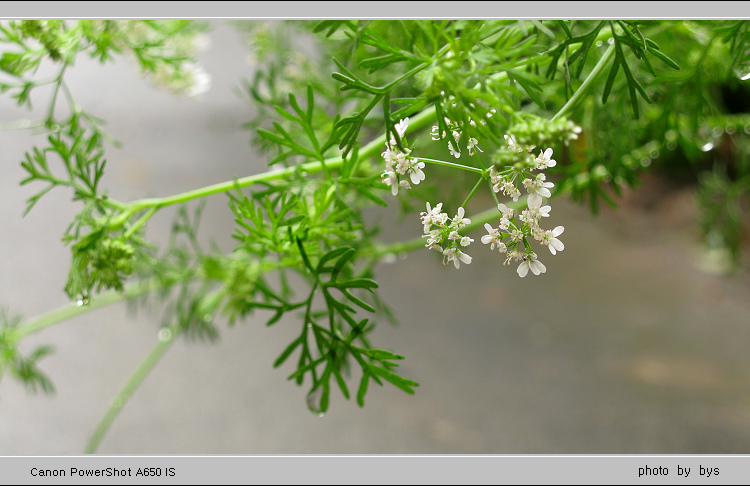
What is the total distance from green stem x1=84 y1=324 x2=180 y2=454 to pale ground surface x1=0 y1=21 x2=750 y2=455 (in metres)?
0.01

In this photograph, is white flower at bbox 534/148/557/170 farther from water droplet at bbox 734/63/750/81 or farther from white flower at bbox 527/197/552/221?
water droplet at bbox 734/63/750/81

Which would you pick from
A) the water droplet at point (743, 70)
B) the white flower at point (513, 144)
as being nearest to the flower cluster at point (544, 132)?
the white flower at point (513, 144)

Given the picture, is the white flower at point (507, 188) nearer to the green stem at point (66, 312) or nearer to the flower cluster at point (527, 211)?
the flower cluster at point (527, 211)

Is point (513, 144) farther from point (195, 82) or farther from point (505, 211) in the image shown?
point (195, 82)

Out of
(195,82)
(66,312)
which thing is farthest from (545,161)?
(66,312)

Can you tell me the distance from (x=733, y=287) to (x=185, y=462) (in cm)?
80

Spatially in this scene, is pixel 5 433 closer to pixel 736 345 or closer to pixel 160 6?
pixel 160 6

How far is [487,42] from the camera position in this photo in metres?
0.29

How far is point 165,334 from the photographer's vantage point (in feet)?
2.36

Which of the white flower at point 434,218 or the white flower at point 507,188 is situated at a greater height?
the white flower at point 507,188

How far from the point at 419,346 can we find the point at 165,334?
353 millimetres

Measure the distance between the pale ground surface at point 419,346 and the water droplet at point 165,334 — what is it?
0.02 metres

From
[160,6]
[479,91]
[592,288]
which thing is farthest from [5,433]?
[592,288]

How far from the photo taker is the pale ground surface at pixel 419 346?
61 centimetres
